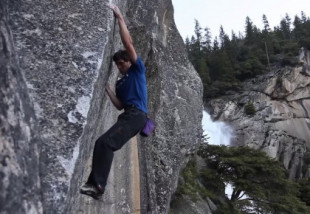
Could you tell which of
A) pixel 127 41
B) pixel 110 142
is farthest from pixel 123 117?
pixel 127 41

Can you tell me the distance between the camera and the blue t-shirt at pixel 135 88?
4762 mm

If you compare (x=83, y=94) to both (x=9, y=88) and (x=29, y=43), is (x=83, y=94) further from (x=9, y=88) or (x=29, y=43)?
(x=9, y=88)

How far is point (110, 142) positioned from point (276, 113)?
43942 millimetres

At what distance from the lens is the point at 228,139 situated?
45250mm

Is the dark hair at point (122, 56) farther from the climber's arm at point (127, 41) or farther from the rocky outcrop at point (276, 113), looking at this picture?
the rocky outcrop at point (276, 113)

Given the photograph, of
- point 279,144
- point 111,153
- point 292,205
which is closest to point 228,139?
point 279,144

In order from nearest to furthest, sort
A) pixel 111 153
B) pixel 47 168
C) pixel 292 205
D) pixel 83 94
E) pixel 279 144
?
pixel 47 168, pixel 83 94, pixel 111 153, pixel 292 205, pixel 279 144

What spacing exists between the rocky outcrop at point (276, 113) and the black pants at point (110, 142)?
3741 cm

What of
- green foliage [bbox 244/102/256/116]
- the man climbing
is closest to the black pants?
the man climbing

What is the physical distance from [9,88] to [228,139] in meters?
43.5

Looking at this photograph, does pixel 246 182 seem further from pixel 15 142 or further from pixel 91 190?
pixel 15 142

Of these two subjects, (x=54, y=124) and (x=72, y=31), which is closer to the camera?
(x=54, y=124)

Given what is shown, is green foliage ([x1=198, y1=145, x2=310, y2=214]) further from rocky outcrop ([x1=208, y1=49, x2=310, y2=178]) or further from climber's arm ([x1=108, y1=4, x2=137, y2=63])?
rocky outcrop ([x1=208, y1=49, x2=310, y2=178])

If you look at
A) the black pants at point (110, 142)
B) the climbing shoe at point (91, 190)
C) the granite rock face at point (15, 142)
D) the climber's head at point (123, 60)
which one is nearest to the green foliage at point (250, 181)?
the climber's head at point (123, 60)
